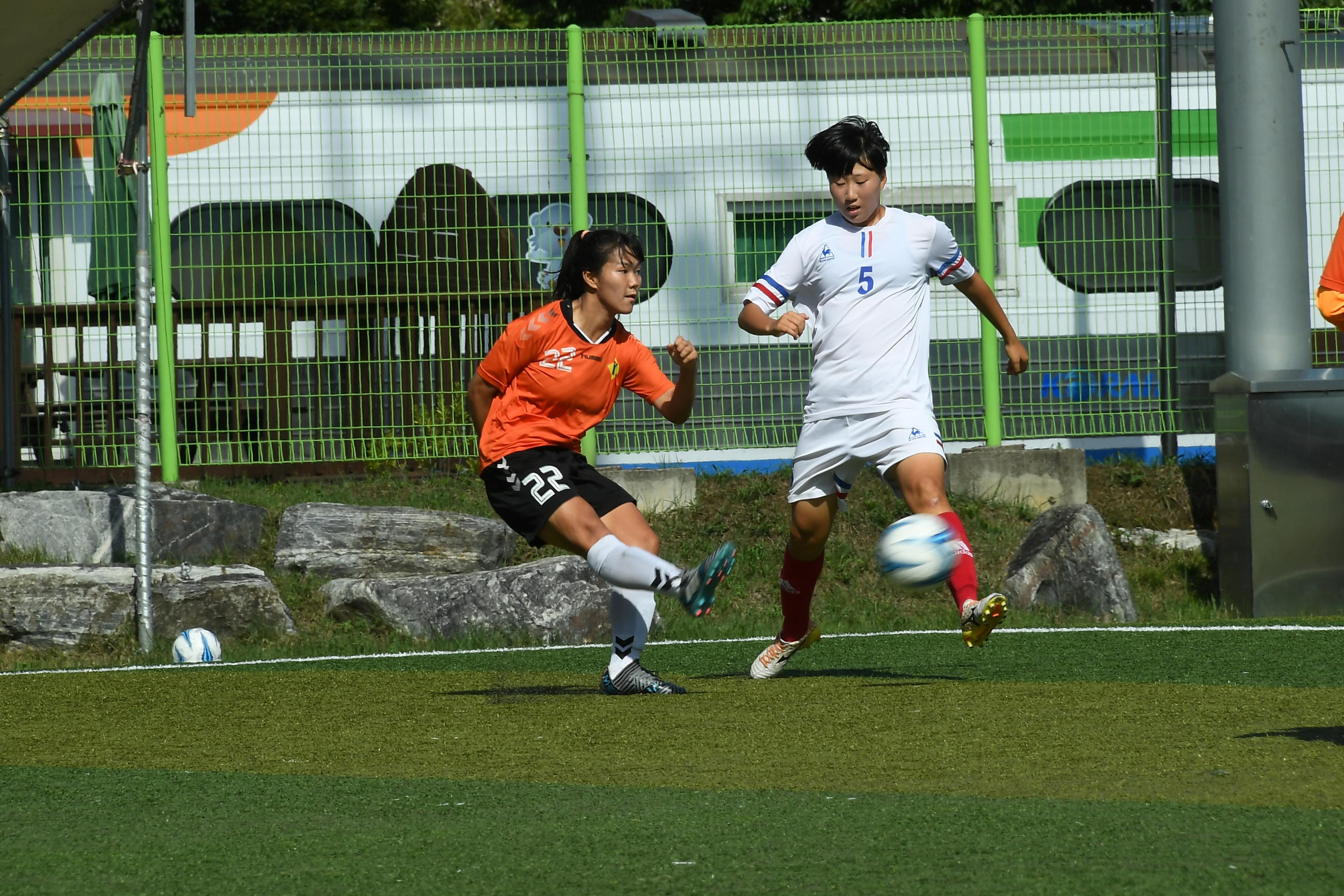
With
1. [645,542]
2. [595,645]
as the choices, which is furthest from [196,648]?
[645,542]

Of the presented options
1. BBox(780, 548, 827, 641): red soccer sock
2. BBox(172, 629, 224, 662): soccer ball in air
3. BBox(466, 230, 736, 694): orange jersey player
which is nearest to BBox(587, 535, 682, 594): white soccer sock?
BBox(466, 230, 736, 694): orange jersey player

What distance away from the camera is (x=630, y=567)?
514 centimetres

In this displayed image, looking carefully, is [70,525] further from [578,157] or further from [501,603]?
[578,157]

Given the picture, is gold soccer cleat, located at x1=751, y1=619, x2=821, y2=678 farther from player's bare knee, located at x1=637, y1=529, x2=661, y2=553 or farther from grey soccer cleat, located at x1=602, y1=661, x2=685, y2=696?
player's bare knee, located at x1=637, y1=529, x2=661, y2=553

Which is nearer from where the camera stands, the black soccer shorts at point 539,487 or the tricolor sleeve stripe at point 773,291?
the black soccer shorts at point 539,487

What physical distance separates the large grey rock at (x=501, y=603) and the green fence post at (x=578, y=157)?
191cm

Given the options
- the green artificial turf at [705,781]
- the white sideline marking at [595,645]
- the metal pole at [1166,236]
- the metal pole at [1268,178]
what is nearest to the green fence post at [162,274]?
the white sideline marking at [595,645]

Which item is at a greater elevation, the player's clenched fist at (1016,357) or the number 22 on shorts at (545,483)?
the player's clenched fist at (1016,357)

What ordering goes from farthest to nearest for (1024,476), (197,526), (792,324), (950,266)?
(1024,476) → (197,526) → (950,266) → (792,324)

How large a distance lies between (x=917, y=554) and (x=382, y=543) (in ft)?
15.9

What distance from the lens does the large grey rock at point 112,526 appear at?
9039 mm

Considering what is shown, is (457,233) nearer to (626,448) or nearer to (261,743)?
(626,448)

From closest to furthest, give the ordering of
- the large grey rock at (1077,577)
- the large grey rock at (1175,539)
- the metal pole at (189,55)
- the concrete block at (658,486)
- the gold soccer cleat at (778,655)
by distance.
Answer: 1. the gold soccer cleat at (778,655)
2. the metal pole at (189,55)
3. the large grey rock at (1077,577)
4. the large grey rock at (1175,539)
5. the concrete block at (658,486)

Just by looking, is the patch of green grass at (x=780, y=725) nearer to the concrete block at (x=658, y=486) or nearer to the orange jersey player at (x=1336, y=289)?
the orange jersey player at (x=1336, y=289)
